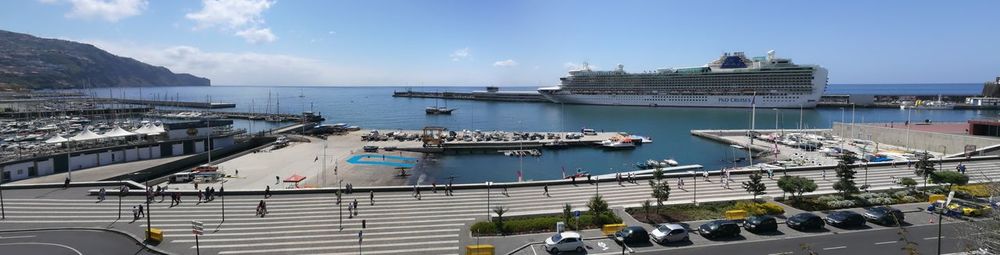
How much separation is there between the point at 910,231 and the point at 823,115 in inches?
3349

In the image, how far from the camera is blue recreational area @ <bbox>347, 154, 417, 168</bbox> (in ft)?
122

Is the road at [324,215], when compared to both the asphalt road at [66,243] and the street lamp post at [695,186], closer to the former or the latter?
the street lamp post at [695,186]

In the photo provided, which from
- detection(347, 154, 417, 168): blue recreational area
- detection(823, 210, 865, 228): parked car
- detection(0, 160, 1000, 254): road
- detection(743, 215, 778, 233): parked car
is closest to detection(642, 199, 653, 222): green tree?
detection(0, 160, 1000, 254): road

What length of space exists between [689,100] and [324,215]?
97244mm

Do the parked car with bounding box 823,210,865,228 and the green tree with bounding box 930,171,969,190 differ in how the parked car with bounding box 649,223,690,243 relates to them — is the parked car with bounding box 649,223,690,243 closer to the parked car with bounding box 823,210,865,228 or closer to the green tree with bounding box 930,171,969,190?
the parked car with bounding box 823,210,865,228

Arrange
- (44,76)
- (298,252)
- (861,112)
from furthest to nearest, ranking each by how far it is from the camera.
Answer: (44,76) → (861,112) → (298,252)

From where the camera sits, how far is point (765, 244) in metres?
14.6

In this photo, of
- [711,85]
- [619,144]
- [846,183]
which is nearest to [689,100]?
[711,85]

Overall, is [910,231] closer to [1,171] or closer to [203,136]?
[1,171]

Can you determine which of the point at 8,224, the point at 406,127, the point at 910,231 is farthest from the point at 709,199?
the point at 406,127

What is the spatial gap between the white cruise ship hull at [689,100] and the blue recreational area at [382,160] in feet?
239

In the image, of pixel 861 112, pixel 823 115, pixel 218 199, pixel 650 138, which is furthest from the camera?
pixel 861 112

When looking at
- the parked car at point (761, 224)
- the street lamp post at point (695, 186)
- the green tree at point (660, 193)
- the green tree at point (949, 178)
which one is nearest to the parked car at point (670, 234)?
the parked car at point (761, 224)

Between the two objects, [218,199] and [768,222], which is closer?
[768,222]
